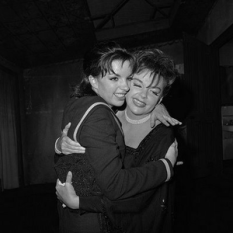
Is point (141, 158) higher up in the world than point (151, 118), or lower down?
lower down

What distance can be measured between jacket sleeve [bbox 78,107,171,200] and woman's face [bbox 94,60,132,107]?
38 cm

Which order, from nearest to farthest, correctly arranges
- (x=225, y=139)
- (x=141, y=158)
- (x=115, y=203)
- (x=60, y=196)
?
(x=115, y=203) < (x=60, y=196) < (x=141, y=158) < (x=225, y=139)

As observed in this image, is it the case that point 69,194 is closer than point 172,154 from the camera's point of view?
Yes

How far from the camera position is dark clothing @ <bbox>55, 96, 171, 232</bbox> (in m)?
1.09

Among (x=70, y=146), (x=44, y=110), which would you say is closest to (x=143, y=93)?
(x=70, y=146)

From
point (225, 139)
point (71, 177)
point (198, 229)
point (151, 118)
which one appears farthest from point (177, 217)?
point (225, 139)

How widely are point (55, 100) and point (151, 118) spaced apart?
16.9ft

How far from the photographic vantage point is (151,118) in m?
1.64

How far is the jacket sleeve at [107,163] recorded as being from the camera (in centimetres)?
108

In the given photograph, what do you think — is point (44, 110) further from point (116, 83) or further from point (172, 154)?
point (172, 154)

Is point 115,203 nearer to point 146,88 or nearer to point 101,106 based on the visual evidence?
point 101,106

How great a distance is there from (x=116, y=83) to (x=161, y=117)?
42 cm

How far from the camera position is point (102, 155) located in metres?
1.09

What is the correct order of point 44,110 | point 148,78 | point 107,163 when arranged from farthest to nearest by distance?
point 44,110 → point 148,78 → point 107,163
